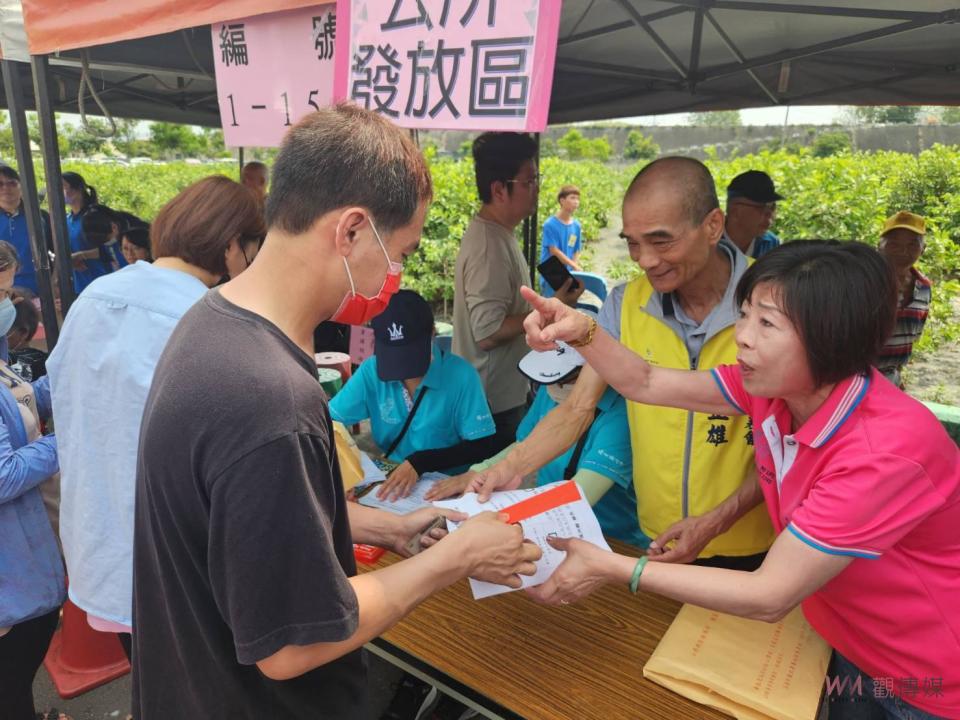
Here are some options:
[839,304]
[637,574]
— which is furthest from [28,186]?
[839,304]

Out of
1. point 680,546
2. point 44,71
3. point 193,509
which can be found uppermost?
point 44,71

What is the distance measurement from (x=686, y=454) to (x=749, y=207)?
3.11m

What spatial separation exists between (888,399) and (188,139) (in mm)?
42075

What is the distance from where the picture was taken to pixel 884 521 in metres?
1.10

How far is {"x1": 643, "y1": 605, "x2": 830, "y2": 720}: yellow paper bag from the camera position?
126 cm

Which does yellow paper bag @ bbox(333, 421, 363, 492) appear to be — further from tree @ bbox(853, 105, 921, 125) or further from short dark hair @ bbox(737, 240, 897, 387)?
tree @ bbox(853, 105, 921, 125)

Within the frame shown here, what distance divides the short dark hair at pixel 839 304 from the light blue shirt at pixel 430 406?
4.81 ft

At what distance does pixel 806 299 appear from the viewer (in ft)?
3.88

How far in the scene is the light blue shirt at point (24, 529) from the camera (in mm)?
1874

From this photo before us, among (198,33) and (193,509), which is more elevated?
(198,33)

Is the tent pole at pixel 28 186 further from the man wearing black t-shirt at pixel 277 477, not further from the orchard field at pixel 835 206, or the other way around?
the orchard field at pixel 835 206

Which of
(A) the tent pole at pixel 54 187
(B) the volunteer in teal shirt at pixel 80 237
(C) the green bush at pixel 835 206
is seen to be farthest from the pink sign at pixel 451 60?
(C) the green bush at pixel 835 206

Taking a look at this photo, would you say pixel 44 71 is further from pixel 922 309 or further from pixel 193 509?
pixel 922 309

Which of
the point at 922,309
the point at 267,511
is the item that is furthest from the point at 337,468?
the point at 922,309
